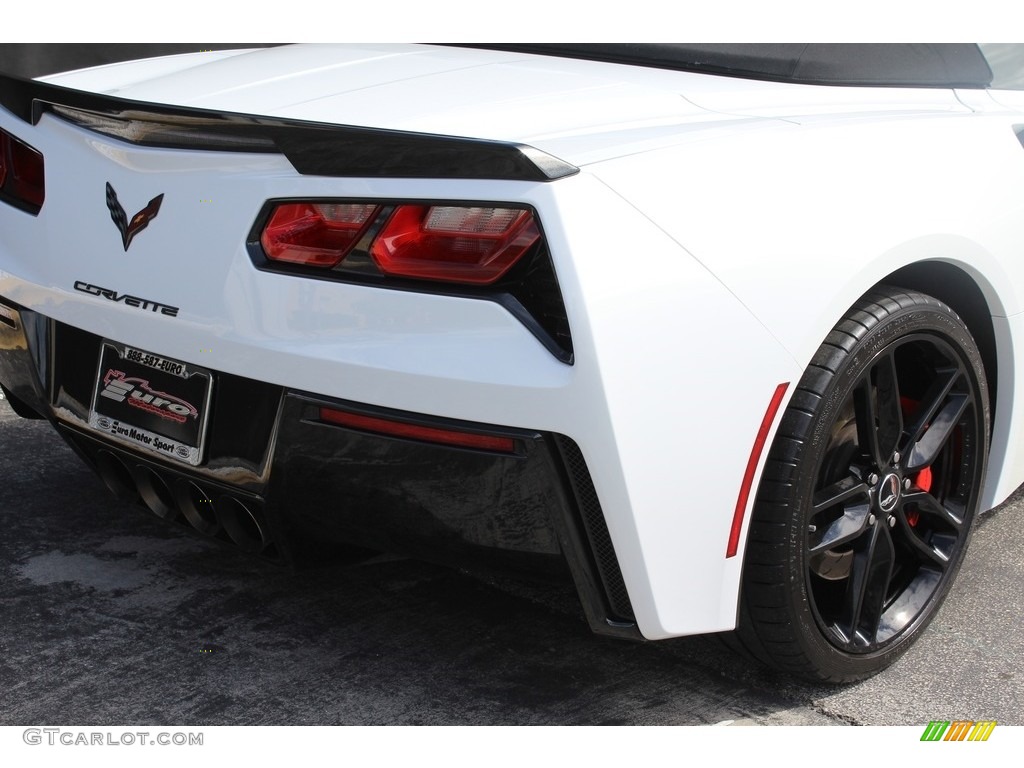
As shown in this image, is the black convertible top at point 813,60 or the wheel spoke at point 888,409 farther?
the black convertible top at point 813,60

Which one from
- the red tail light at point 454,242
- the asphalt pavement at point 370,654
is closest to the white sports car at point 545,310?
the red tail light at point 454,242

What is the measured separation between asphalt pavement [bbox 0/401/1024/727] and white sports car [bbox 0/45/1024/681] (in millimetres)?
167

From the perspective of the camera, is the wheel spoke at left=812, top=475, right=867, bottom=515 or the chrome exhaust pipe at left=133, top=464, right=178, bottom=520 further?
the chrome exhaust pipe at left=133, top=464, right=178, bottom=520

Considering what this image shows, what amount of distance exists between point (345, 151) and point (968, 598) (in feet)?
6.35

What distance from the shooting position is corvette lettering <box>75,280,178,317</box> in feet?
7.13

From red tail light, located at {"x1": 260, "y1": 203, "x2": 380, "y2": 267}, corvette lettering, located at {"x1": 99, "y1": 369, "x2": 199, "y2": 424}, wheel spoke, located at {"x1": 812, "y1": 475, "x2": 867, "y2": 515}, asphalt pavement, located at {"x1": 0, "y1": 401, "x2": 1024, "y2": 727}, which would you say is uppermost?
red tail light, located at {"x1": 260, "y1": 203, "x2": 380, "y2": 267}

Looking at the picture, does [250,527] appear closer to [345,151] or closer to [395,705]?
[395,705]

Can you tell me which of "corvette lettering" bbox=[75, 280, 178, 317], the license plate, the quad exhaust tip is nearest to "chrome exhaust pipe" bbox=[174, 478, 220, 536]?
the quad exhaust tip

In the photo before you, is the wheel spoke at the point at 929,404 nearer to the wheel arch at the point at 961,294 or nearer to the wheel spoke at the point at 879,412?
the wheel spoke at the point at 879,412

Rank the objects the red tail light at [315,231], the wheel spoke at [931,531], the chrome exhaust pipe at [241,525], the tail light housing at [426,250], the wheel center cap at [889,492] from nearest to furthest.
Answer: the tail light housing at [426,250]
the red tail light at [315,231]
the chrome exhaust pipe at [241,525]
the wheel center cap at [889,492]
the wheel spoke at [931,531]

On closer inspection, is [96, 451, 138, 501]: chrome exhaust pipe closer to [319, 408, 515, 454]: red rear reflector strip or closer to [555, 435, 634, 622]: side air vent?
[319, 408, 515, 454]: red rear reflector strip

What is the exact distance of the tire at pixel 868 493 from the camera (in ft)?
7.25

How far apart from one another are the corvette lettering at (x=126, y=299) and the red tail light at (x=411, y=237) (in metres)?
0.24

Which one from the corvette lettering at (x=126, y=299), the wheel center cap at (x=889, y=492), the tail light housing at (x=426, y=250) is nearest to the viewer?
the tail light housing at (x=426, y=250)
